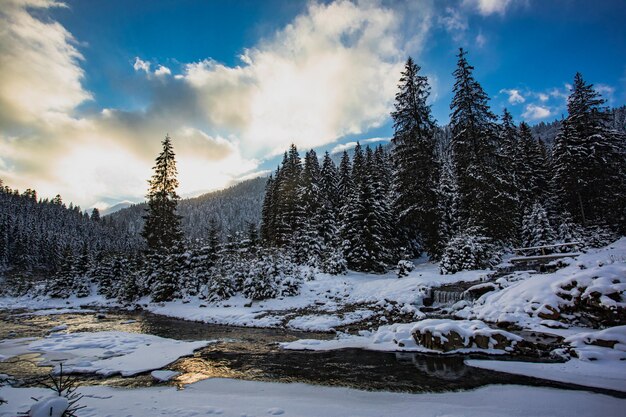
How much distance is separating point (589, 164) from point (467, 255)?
18462 millimetres

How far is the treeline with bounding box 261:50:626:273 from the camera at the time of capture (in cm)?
2427

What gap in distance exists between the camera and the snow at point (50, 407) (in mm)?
4595

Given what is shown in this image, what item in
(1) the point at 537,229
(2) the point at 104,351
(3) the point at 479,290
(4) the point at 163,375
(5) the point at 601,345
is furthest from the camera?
(1) the point at 537,229

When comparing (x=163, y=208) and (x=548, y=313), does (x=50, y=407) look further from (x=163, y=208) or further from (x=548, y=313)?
(x=163, y=208)

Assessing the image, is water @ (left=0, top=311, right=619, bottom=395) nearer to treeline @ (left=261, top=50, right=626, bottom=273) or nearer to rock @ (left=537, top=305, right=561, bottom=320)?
rock @ (left=537, top=305, right=561, bottom=320)

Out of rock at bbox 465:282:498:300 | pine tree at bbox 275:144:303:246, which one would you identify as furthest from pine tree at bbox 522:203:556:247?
pine tree at bbox 275:144:303:246

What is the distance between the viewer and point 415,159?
87.7 feet

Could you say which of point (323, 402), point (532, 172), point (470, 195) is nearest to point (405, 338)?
point (323, 402)

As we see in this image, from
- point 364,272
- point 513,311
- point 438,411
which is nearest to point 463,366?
point 438,411

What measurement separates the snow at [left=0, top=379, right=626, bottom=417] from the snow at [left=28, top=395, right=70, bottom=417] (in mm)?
1847

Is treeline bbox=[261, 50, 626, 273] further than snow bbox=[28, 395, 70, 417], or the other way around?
treeline bbox=[261, 50, 626, 273]

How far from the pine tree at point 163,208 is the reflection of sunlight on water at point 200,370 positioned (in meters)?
22.6

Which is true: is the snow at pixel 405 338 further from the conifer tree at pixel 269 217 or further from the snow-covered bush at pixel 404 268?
the conifer tree at pixel 269 217

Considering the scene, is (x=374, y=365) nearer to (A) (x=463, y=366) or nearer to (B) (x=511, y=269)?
(A) (x=463, y=366)
